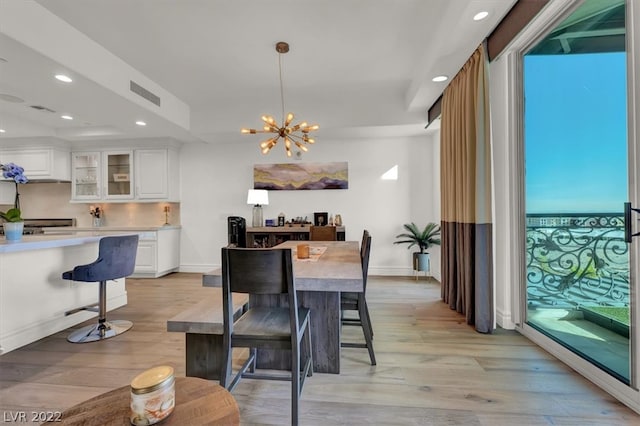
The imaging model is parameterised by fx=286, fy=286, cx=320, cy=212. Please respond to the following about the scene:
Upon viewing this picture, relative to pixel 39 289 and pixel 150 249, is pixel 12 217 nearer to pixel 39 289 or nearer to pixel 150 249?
pixel 39 289

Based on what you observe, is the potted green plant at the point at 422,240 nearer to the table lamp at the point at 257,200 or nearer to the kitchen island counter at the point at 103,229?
the table lamp at the point at 257,200

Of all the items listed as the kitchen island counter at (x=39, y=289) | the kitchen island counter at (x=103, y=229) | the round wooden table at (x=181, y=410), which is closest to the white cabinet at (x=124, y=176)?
Answer: the kitchen island counter at (x=103, y=229)

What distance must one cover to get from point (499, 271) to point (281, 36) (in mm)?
3127

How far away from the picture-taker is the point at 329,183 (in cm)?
508

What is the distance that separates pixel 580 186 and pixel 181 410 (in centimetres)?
272

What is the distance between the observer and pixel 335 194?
5.11 meters

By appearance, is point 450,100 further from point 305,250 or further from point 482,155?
point 305,250

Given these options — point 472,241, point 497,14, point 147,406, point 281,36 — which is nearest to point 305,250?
point 147,406

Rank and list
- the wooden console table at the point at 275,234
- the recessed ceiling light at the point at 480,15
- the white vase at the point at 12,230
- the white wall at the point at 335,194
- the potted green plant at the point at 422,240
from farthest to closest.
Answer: the white wall at the point at 335,194, the wooden console table at the point at 275,234, the potted green plant at the point at 422,240, the white vase at the point at 12,230, the recessed ceiling light at the point at 480,15

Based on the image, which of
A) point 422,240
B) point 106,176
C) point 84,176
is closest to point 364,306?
point 422,240

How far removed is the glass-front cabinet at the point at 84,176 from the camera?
5230 millimetres

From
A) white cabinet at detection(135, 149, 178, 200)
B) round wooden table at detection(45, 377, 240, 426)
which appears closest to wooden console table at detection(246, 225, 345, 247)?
white cabinet at detection(135, 149, 178, 200)

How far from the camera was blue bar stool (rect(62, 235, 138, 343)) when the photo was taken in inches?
101

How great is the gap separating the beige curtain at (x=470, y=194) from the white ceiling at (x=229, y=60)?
0.31 metres
